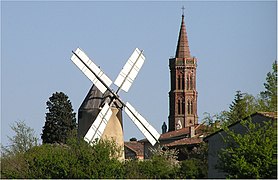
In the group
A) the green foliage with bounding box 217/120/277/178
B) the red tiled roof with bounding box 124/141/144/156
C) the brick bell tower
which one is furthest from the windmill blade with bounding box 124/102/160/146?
the brick bell tower

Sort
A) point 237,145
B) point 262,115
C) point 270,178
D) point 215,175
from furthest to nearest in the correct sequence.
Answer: point 215,175, point 262,115, point 237,145, point 270,178

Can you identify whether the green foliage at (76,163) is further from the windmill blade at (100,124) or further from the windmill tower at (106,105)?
the windmill tower at (106,105)

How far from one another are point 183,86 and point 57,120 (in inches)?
2882

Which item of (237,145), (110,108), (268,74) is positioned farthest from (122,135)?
(237,145)

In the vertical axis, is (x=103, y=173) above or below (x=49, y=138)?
below

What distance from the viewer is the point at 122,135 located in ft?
171

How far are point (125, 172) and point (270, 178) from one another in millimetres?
10706

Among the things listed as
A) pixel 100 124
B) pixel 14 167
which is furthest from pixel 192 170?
pixel 14 167

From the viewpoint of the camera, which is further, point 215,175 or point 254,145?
point 215,175

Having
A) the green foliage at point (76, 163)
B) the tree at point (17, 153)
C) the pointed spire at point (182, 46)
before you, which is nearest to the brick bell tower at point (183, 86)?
the pointed spire at point (182, 46)

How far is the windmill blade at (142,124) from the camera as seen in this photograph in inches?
2061

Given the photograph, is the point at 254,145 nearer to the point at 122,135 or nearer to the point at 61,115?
the point at 122,135

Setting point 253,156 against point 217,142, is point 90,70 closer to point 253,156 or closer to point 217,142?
point 217,142

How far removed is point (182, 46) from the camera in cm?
15138
